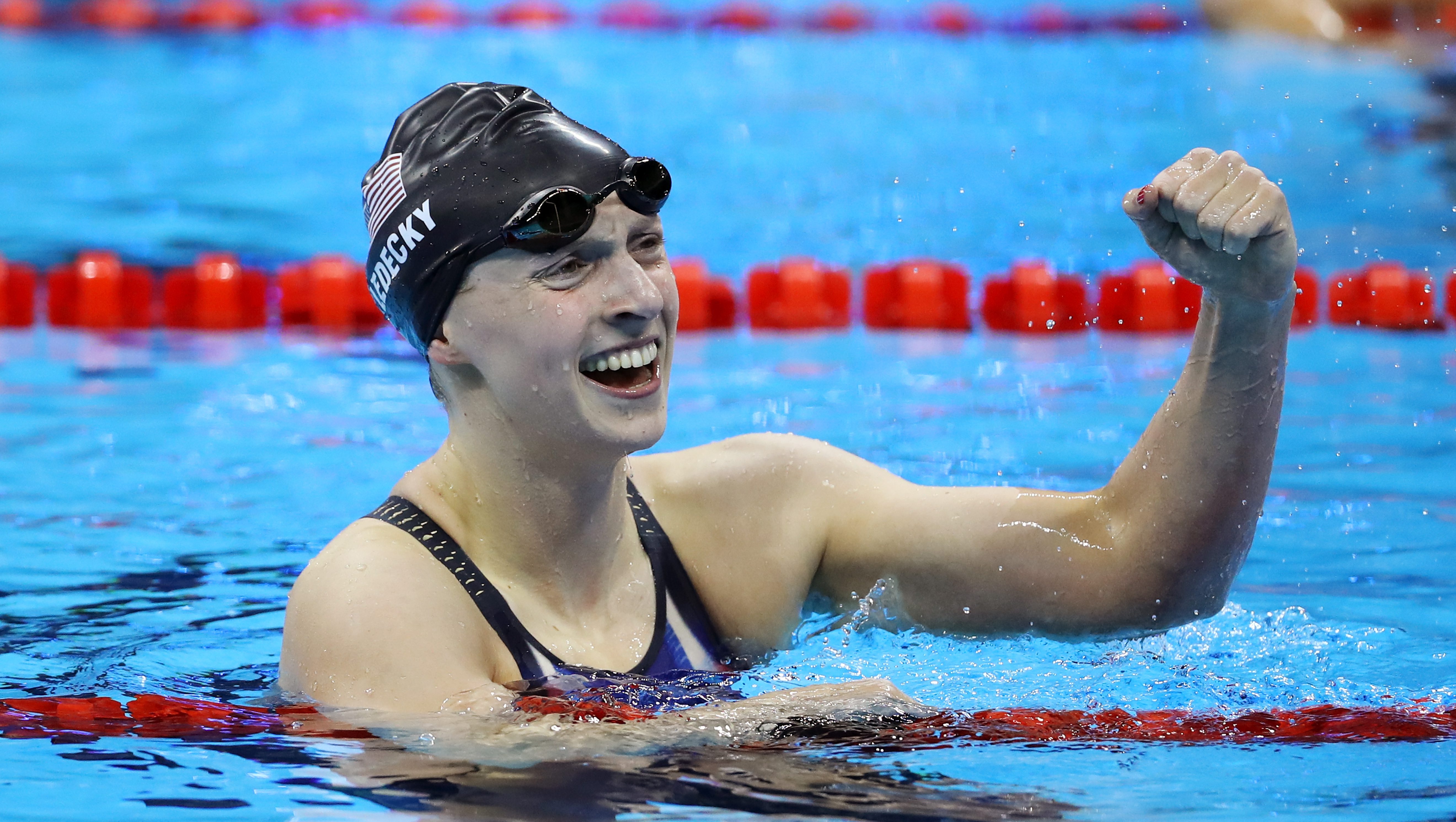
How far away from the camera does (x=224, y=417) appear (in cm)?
559

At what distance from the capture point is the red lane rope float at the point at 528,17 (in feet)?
44.7

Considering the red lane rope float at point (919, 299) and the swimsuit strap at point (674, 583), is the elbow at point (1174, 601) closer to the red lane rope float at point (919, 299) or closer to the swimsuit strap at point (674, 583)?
the swimsuit strap at point (674, 583)

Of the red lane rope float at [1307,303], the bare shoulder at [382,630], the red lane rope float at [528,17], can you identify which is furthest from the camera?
the red lane rope float at [528,17]

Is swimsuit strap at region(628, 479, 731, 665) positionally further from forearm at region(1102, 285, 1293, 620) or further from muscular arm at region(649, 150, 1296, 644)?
forearm at region(1102, 285, 1293, 620)

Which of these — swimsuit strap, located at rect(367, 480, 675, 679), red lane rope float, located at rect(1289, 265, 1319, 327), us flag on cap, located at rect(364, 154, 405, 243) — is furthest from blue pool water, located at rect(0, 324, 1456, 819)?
us flag on cap, located at rect(364, 154, 405, 243)

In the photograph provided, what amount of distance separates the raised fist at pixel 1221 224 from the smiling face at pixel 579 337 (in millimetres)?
709

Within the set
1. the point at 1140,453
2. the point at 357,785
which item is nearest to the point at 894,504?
the point at 1140,453

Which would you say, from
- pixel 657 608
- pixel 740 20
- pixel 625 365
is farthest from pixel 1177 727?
pixel 740 20

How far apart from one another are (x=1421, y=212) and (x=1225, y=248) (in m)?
7.28

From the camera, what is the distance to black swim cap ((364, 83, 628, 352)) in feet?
8.02

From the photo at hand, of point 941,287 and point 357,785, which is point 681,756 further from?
point 941,287

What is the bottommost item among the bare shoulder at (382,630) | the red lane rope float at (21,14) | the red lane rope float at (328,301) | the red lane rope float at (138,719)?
the red lane rope float at (138,719)

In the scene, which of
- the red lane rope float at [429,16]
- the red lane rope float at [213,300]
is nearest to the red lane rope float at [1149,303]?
the red lane rope float at [213,300]

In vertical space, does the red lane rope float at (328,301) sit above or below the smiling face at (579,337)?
above
